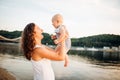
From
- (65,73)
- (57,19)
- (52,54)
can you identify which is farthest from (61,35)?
(65,73)

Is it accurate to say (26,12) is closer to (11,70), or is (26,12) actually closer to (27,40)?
(11,70)

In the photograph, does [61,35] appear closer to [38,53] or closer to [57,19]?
[38,53]

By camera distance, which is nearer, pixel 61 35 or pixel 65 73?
pixel 61 35

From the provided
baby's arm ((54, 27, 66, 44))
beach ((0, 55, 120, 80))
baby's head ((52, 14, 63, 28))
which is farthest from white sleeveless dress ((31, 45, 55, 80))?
beach ((0, 55, 120, 80))

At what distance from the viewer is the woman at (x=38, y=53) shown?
123 cm

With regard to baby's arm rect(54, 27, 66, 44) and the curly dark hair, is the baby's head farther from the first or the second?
the curly dark hair

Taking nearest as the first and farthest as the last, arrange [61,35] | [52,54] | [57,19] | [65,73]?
[52,54] < [61,35] < [57,19] < [65,73]

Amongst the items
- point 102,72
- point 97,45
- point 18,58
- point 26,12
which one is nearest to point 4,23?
point 26,12

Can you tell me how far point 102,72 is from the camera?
26.1ft

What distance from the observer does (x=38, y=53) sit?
4.06 feet

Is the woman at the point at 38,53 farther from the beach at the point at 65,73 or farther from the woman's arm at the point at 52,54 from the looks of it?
the beach at the point at 65,73

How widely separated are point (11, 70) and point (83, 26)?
2.34m

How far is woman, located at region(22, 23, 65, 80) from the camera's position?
4.02 feet

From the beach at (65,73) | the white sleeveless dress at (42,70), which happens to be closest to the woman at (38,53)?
the white sleeveless dress at (42,70)
